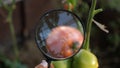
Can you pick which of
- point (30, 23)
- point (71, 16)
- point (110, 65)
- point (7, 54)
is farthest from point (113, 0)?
point (71, 16)

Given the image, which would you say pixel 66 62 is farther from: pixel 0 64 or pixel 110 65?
pixel 110 65

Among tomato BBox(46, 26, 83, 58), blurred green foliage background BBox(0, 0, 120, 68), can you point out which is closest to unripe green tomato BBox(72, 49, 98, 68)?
tomato BBox(46, 26, 83, 58)

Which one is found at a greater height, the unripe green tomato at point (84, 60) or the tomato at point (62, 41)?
the tomato at point (62, 41)

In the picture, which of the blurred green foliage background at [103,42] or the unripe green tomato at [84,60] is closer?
the unripe green tomato at [84,60]

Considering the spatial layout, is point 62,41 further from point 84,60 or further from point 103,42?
point 103,42

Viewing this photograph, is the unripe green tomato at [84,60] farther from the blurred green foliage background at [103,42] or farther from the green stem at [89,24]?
the blurred green foliage background at [103,42]

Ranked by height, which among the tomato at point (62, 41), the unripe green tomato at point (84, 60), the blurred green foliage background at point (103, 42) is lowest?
the blurred green foliage background at point (103, 42)

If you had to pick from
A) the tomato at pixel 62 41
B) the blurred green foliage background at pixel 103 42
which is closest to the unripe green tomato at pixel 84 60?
the tomato at pixel 62 41

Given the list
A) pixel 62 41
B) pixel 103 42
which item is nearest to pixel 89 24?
pixel 62 41
